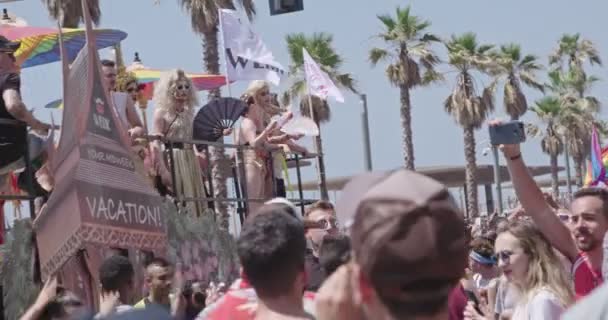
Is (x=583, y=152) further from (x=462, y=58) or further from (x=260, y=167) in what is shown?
(x=260, y=167)

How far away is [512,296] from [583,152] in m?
64.3

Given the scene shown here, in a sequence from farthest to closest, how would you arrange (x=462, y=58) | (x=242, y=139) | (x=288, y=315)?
(x=462, y=58)
(x=242, y=139)
(x=288, y=315)

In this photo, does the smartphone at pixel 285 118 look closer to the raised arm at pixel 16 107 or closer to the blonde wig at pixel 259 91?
the blonde wig at pixel 259 91

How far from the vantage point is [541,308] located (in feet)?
19.3

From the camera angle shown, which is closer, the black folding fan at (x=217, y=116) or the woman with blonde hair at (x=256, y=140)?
the black folding fan at (x=217, y=116)

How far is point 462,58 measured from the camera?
53188 mm

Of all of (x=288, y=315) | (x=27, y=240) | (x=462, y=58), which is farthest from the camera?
(x=462, y=58)

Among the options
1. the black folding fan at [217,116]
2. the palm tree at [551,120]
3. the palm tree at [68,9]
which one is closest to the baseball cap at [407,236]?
the black folding fan at [217,116]

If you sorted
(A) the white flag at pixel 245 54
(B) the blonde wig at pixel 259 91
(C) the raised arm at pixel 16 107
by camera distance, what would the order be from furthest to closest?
(A) the white flag at pixel 245 54 < (B) the blonde wig at pixel 259 91 < (C) the raised arm at pixel 16 107

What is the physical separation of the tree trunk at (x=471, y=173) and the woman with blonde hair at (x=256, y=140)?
123 feet

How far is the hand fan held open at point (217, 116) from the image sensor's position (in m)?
11.5

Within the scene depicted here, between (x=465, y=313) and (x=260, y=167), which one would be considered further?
(x=260, y=167)

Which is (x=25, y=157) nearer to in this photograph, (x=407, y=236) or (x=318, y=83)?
(x=407, y=236)

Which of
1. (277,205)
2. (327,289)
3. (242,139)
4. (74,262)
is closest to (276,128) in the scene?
(242,139)
